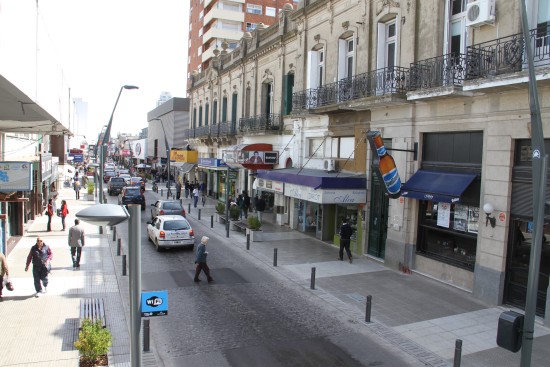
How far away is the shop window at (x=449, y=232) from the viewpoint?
567 inches

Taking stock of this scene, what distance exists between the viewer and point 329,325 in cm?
1144

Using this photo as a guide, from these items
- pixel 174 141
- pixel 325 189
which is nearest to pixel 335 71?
pixel 325 189

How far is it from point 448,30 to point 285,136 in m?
13.5

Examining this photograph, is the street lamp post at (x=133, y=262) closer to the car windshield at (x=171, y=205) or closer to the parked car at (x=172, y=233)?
the parked car at (x=172, y=233)

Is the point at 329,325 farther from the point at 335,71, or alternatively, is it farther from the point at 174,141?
the point at 174,141

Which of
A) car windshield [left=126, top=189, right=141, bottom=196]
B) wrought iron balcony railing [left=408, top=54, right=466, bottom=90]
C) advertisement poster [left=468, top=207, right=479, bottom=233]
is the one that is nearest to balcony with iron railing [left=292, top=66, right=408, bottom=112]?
wrought iron balcony railing [left=408, top=54, right=466, bottom=90]

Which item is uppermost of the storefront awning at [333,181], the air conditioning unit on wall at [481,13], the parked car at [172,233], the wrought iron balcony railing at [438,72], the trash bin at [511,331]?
the air conditioning unit on wall at [481,13]

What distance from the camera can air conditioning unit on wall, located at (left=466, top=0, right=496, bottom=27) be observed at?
42.8 feet

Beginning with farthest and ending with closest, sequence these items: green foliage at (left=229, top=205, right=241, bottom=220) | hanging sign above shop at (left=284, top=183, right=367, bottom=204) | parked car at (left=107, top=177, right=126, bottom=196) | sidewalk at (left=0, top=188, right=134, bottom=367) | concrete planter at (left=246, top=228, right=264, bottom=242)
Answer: parked car at (left=107, top=177, right=126, bottom=196)
green foliage at (left=229, top=205, right=241, bottom=220)
concrete planter at (left=246, top=228, right=264, bottom=242)
hanging sign above shop at (left=284, top=183, right=367, bottom=204)
sidewalk at (left=0, top=188, right=134, bottom=367)

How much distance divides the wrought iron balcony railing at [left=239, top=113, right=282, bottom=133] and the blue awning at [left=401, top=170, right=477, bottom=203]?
43.6ft

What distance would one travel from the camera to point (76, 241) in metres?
15.9

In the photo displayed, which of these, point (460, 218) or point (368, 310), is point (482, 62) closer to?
point (460, 218)

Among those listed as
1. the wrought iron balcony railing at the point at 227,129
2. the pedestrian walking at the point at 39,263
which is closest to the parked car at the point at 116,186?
the wrought iron balcony railing at the point at 227,129

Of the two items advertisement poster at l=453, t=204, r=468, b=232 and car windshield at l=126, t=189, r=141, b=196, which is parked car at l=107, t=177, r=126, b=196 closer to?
car windshield at l=126, t=189, r=141, b=196
